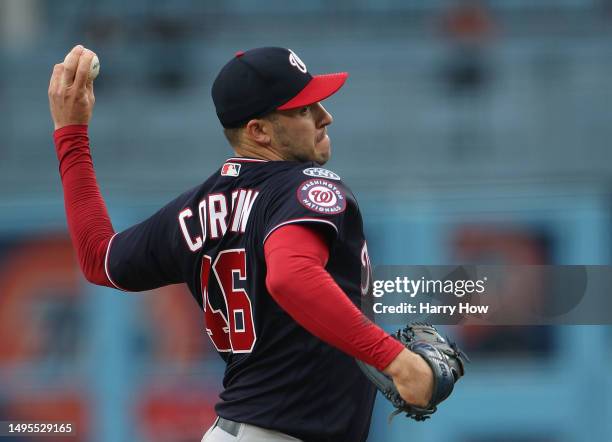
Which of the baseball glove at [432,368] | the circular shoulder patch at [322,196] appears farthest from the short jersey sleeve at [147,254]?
the baseball glove at [432,368]

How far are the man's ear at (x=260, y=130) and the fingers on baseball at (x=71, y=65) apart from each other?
1.36ft

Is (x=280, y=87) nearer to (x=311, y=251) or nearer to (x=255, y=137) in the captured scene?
(x=255, y=137)

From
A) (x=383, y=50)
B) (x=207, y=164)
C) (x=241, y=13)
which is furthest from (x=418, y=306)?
(x=241, y=13)

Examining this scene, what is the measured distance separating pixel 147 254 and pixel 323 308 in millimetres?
567

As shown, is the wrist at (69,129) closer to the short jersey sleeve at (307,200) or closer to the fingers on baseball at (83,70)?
the fingers on baseball at (83,70)

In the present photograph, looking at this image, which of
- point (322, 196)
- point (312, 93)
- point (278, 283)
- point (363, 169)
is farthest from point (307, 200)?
point (363, 169)

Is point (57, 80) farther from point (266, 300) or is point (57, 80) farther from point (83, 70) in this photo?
point (266, 300)

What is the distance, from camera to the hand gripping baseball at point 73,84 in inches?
94.2

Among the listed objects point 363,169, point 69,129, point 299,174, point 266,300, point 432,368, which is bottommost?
point 432,368

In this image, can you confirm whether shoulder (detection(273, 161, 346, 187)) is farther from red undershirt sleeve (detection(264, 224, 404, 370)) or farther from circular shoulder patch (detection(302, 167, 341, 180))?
red undershirt sleeve (detection(264, 224, 404, 370))

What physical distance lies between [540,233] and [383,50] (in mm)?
2169

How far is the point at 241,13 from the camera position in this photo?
8.98 m

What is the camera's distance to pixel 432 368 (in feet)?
6.68

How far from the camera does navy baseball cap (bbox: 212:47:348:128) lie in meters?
2.26
